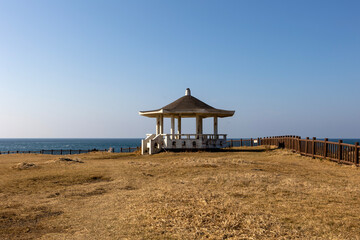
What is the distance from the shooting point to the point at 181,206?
838 centimetres

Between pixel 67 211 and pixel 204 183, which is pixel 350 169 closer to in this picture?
pixel 204 183

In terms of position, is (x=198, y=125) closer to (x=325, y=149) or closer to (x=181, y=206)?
(x=325, y=149)

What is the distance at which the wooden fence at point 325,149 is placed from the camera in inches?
709

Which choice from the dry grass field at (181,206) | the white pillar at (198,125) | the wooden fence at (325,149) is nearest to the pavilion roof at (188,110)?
the white pillar at (198,125)

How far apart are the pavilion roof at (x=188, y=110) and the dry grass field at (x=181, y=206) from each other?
51.5ft

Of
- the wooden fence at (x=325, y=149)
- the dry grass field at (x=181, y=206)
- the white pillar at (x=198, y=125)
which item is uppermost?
the white pillar at (x=198, y=125)

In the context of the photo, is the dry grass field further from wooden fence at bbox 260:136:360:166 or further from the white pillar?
the white pillar

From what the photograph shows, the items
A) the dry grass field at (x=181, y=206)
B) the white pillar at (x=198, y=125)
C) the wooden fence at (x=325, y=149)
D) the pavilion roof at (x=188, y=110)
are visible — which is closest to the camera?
the dry grass field at (x=181, y=206)

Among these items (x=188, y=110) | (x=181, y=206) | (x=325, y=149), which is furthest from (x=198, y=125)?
(x=181, y=206)

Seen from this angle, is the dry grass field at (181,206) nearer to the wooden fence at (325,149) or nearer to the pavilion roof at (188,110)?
the wooden fence at (325,149)

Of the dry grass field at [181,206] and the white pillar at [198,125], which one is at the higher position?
the white pillar at [198,125]

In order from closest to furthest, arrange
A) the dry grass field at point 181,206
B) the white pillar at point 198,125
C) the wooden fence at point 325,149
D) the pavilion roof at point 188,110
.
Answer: the dry grass field at point 181,206, the wooden fence at point 325,149, the pavilion roof at point 188,110, the white pillar at point 198,125

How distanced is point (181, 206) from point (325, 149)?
15551 millimetres

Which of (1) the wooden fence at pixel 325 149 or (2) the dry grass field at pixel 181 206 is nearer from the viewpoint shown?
(2) the dry grass field at pixel 181 206
